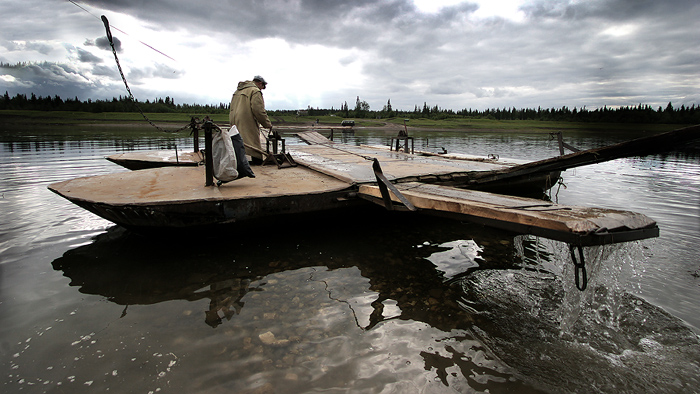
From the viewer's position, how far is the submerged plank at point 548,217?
259 centimetres

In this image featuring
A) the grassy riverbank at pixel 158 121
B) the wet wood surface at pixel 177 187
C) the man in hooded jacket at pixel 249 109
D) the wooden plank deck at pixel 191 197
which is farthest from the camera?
the grassy riverbank at pixel 158 121

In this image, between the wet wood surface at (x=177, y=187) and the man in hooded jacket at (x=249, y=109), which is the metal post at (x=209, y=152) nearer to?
the wet wood surface at (x=177, y=187)

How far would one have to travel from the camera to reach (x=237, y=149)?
4934 millimetres

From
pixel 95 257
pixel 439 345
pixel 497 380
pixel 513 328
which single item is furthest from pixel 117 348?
pixel 513 328

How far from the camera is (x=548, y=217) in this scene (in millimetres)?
2854

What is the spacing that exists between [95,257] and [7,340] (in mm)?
1898

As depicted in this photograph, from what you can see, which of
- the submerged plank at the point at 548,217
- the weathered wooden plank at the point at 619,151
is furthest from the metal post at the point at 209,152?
the weathered wooden plank at the point at 619,151

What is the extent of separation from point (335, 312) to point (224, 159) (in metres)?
2.59

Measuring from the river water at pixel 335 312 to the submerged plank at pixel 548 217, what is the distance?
18.6 inches

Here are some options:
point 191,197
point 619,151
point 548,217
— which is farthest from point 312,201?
point 619,151

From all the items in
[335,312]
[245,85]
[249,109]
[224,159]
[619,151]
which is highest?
[245,85]

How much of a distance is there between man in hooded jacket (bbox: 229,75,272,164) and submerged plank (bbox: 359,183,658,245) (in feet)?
13.0

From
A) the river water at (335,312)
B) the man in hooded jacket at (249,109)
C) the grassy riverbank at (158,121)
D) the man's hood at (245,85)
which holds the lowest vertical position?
the river water at (335,312)

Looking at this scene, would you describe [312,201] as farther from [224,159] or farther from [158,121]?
[158,121]
